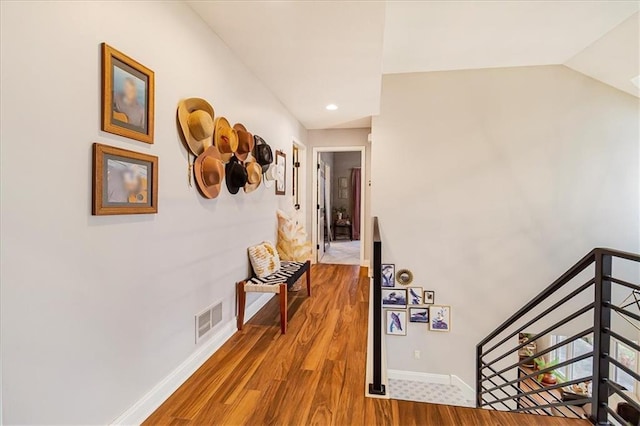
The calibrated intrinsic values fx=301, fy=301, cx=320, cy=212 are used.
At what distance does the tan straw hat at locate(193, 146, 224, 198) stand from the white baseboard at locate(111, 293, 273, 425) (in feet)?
3.52

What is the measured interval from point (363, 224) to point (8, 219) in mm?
4590

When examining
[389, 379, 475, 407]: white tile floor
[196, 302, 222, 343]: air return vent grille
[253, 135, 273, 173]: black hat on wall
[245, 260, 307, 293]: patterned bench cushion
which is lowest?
[389, 379, 475, 407]: white tile floor

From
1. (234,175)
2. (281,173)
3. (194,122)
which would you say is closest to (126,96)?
(194,122)

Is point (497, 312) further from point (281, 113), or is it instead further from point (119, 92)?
point (119, 92)

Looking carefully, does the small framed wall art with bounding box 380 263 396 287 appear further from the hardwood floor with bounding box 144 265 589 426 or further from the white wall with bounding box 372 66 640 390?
the hardwood floor with bounding box 144 265 589 426

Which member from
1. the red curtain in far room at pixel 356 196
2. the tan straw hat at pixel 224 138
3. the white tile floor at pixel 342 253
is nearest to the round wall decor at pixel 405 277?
the white tile floor at pixel 342 253

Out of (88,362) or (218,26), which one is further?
(218,26)

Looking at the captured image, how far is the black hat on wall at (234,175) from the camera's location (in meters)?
2.47

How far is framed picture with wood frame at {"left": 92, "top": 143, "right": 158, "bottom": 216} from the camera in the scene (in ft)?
4.23

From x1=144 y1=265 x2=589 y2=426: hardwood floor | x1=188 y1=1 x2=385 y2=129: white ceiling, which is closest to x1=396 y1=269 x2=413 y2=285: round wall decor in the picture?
x1=144 y1=265 x2=589 y2=426: hardwood floor

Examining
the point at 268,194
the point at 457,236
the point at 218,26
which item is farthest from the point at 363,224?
the point at 218,26

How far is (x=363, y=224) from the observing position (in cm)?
521

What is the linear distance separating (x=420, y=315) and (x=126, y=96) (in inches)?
173

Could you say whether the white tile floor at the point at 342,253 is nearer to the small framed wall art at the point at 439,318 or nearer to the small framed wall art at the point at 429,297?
the small framed wall art at the point at 429,297
